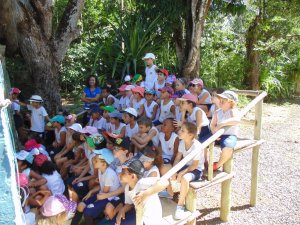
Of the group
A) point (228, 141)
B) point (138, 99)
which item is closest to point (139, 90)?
point (138, 99)

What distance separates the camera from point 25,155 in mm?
4246

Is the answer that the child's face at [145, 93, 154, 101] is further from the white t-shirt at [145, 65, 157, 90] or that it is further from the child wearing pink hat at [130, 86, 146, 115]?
the white t-shirt at [145, 65, 157, 90]

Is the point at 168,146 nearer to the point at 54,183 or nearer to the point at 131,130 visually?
the point at 131,130

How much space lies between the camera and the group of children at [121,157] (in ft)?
12.2

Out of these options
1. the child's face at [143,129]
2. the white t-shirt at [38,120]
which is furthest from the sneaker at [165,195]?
the white t-shirt at [38,120]

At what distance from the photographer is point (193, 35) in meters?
9.53

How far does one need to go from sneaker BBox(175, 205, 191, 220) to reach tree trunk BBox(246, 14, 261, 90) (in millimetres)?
8641

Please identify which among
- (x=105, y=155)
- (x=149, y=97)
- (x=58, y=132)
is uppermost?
(x=149, y=97)

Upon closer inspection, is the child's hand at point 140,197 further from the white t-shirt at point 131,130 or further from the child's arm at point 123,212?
the white t-shirt at point 131,130

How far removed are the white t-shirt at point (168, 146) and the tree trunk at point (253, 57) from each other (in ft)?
25.4

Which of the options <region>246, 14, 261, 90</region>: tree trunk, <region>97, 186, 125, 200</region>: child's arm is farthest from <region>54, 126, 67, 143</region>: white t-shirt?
<region>246, 14, 261, 90</region>: tree trunk

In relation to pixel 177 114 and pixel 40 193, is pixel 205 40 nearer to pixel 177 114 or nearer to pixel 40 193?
pixel 177 114

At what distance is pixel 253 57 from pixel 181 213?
9.00m

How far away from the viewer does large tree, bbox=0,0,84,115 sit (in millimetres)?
6855
